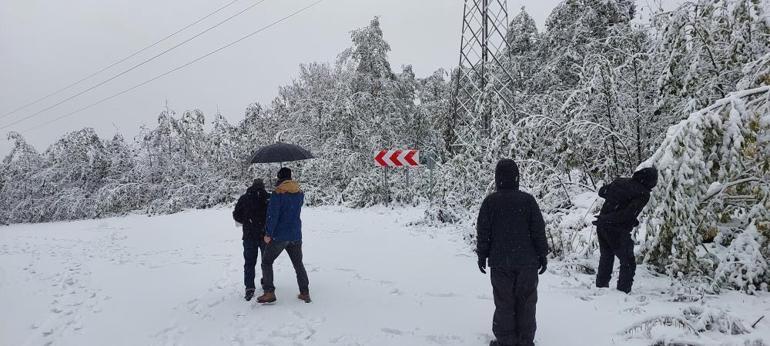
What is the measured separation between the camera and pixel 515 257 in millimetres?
3826

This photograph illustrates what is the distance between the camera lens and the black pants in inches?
152

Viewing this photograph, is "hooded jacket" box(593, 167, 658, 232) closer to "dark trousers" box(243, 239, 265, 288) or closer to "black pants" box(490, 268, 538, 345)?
"black pants" box(490, 268, 538, 345)

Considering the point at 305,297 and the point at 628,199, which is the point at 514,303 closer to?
→ the point at 628,199

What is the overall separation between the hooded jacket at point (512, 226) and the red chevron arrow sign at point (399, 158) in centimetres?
872

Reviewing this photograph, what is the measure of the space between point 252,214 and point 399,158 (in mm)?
7441

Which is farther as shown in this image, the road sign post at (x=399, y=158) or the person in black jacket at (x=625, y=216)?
the road sign post at (x=399, y=158)

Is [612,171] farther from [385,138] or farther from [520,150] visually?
[385,138]

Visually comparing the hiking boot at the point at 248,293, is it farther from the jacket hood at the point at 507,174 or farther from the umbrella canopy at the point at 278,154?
the jacket hood at the point at 507,174

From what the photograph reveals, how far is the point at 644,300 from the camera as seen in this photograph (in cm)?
498

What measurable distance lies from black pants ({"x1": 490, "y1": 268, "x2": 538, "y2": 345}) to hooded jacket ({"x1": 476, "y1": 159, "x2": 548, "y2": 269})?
0.11m

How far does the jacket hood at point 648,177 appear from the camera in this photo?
5.12 metres

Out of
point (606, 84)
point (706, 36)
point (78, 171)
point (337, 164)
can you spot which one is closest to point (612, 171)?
point (606, 84)

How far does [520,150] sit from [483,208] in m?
4.60

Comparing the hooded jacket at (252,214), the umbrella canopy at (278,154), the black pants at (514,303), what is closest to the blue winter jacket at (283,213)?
the hooded jacket at (252,214)
